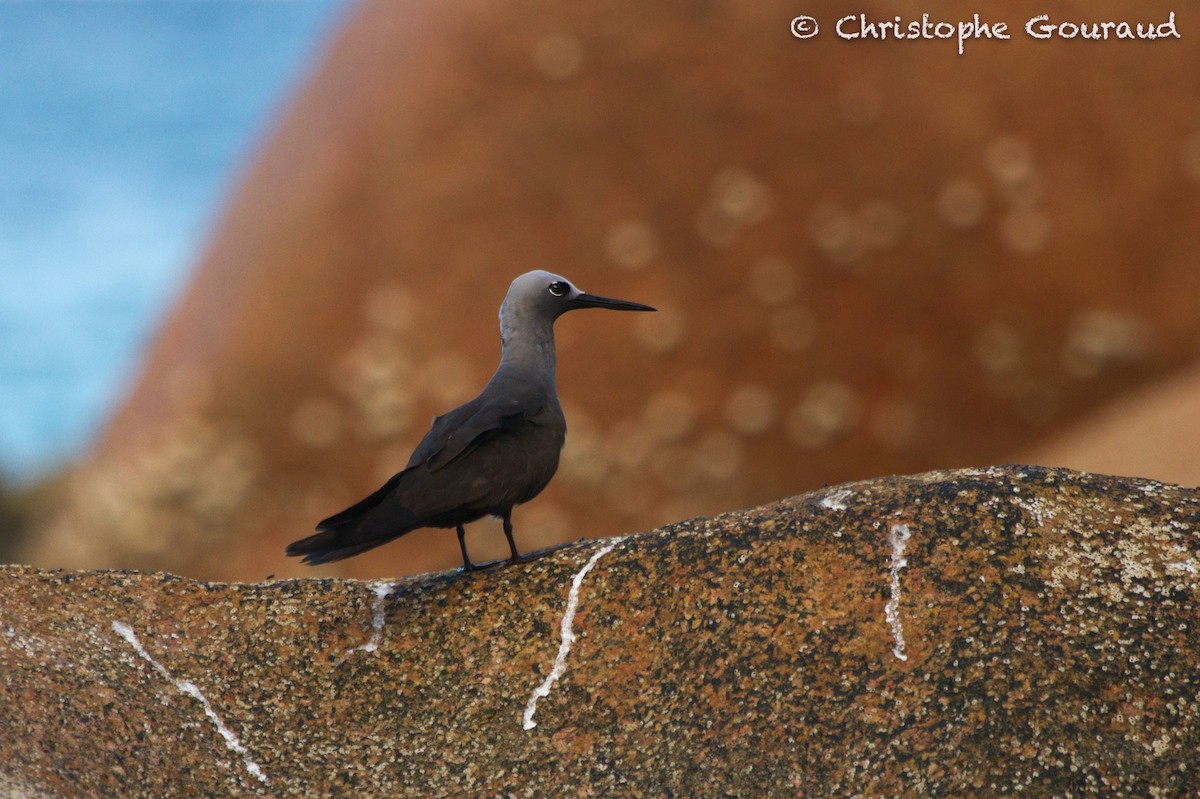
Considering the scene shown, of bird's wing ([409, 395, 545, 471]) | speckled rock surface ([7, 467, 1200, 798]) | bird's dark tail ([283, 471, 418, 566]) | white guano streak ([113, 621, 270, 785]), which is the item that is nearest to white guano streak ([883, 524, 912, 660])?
speckled rock surface ([7, 467, 1200, 798])

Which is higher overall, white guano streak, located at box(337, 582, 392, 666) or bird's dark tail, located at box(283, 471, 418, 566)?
bird's dark tail, located at box(283, 471, 418, 566)

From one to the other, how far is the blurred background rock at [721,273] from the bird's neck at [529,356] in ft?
34.0

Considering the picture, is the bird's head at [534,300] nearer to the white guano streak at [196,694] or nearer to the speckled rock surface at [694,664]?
the speckled rock surface at [694,664]

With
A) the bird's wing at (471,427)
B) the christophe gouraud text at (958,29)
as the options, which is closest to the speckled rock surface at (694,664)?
the bird's wing at (471,427)

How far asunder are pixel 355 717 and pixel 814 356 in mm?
12627

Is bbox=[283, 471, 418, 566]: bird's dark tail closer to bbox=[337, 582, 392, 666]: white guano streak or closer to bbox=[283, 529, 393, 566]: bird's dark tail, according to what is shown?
bbox=[283, 529, 393, 566]: bird's dark tail

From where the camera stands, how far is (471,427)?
6.10 meters

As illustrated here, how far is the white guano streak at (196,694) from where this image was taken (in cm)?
506

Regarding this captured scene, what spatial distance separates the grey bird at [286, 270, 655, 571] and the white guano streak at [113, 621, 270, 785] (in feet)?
2.22

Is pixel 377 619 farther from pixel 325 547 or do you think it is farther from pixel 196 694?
pixel 196 694

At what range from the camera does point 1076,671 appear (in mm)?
4973

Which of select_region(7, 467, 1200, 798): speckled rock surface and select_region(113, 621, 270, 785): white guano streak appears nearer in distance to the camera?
select_region(7, 467, 1200, 798): speckled rock surface

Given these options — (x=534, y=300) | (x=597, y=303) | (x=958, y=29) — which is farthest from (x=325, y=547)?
(x=958, y=29)

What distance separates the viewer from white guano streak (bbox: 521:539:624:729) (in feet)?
17.3
